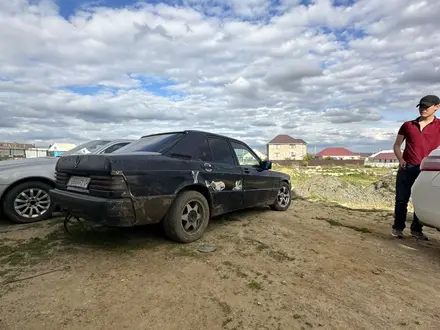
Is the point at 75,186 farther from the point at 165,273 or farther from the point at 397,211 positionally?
the point at 397,211

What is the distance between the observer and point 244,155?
5.32 metres

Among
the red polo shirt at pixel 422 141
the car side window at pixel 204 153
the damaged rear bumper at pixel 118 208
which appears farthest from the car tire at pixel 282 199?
the damaged rear bumper at pixel 118 208

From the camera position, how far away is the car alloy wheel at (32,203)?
193 inches

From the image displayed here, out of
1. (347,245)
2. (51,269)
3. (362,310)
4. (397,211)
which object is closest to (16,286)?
(51,269)

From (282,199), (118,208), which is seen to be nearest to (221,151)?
(118,208)

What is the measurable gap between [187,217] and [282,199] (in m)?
3.10

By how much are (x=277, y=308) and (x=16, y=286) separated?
7.84 feet

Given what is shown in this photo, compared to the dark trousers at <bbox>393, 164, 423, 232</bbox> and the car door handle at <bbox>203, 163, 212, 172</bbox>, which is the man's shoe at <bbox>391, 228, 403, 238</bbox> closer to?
the dark trousers at <bbox>393, 164, 423, 232</bbox>

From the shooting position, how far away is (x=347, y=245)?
4148mm

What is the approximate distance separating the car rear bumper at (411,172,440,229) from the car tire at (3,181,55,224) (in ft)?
17.7

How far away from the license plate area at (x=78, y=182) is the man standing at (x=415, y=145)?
14.4 feet

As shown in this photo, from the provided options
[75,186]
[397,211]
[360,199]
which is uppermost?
[75,186]

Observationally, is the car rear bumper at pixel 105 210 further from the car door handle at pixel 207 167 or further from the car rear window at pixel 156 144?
the car door handle at pixel 207 167

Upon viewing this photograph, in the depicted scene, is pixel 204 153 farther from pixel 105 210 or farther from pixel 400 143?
pixel 400 143
